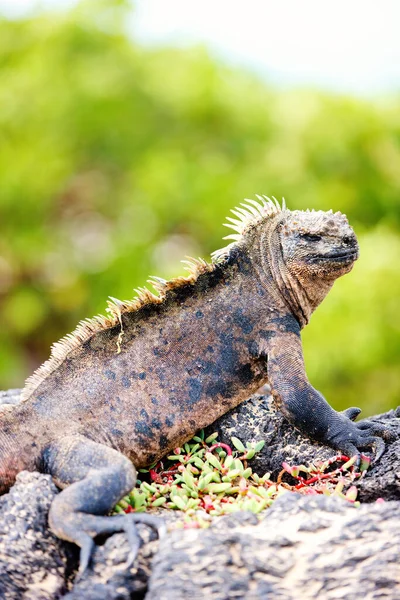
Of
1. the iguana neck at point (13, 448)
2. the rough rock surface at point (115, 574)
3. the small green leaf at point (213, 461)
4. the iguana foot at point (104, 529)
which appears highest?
the small green leaf at point (213, 461)

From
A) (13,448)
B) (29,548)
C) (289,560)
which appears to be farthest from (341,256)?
(29,548)

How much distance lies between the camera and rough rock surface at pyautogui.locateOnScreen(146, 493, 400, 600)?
2.38 meters

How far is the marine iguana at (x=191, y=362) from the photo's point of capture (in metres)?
3.21

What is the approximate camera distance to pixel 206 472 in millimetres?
3305

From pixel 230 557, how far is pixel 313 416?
1.06m

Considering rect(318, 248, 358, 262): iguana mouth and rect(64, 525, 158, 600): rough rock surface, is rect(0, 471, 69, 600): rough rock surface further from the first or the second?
rect(318, 248, 358, 262): iguana mouth

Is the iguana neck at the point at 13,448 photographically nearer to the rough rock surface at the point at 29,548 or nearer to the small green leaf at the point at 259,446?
the rough rock surface at the point at 29,548

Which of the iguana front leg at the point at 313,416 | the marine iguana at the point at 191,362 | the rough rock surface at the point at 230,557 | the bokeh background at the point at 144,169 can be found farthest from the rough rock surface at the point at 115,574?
the bokeh background at the point at 144,169

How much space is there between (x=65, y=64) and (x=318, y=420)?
1126cm

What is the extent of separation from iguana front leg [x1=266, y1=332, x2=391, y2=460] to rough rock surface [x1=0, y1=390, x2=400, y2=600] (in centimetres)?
69

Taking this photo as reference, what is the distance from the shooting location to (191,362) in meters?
3.50

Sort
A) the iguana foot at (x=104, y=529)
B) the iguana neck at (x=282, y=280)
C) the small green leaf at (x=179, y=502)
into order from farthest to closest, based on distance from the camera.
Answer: the iguana neck at (x=282, y=280), the small green leaf at (x=179, y=502), the iguana foot at (x=104, y=529)

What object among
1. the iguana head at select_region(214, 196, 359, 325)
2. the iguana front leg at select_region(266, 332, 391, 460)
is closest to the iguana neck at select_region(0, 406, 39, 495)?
the iguana front leg at select_region(266, 332, 391, 460)

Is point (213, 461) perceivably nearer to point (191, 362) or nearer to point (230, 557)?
point (191, 362)
